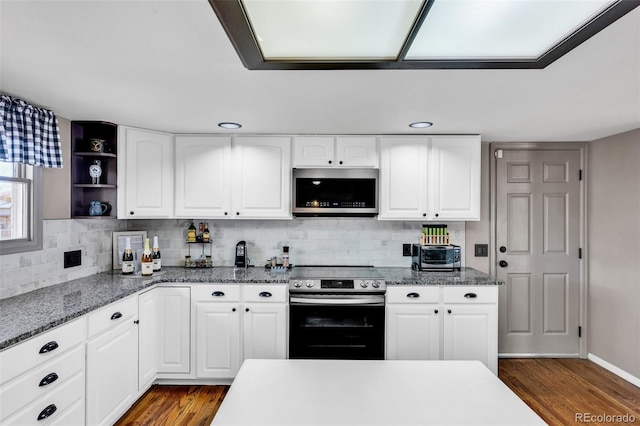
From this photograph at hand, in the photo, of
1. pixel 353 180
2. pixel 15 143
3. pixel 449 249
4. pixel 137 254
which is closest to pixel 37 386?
pixel 15 143

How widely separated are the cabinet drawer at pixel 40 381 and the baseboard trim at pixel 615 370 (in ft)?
13.7

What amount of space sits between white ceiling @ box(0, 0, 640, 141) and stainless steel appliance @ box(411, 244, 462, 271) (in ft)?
3.50

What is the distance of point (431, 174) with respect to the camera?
3.07 metres

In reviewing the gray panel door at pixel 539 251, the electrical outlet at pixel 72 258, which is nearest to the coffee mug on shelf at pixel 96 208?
the electrical outlet at pixel 72 258

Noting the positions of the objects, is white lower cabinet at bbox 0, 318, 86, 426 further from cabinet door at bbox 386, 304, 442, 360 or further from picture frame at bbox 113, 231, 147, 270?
cabinet door at bbox 386, 304, 442, 360

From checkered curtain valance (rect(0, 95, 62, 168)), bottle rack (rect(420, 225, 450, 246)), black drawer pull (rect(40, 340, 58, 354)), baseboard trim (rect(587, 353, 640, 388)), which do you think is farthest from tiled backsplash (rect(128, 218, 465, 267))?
baseboard trim (rect(587, 353, 640, 388))

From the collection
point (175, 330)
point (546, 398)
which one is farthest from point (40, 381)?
point (546, 398)

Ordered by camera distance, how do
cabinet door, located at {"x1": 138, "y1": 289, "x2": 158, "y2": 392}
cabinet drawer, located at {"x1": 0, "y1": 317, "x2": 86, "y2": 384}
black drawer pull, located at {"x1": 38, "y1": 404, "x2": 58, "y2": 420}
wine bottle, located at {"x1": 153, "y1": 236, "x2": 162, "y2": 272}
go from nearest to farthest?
cabinet drawer, located at {"x1": 0, "y1": 317, "x2": 86, "y2": 384}, black drawer pull, located at {"x1": 38, "y1": 404, "x2": 58, "y2": 420}, cabinet door, located at {"x1": 138, "y1": 289, "x2": 158, "y2": 392}, wine bottle, located at {"x1": 153, "y1": 236, "x2": 162, "y2": 272}

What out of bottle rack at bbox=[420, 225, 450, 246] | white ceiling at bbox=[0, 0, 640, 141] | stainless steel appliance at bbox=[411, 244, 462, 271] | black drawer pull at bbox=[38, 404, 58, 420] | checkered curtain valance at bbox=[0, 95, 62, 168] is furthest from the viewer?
bottle rack at bbox=[420, 225, 450, 246]

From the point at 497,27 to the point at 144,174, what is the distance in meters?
2.80

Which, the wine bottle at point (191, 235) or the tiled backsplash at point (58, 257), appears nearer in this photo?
the tiled backsplash at point (58, 257)

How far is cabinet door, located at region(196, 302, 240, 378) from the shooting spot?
2766 millimetres

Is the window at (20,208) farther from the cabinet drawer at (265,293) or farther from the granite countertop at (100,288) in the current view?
the cabinet drawer at (265,293)

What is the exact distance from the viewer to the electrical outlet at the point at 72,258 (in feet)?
8.48
